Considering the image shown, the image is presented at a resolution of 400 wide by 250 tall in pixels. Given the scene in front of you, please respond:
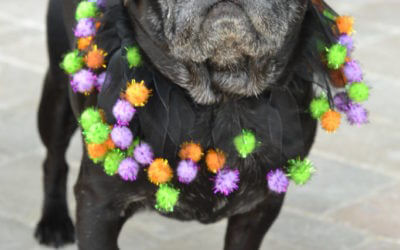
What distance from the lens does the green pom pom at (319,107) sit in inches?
135

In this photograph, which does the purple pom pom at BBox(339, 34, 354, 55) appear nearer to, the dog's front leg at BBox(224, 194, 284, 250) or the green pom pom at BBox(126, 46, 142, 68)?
the dog's front leg at BBox(224, 194, 284, 250)

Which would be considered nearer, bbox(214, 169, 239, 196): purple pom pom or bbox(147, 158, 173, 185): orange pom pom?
bbox(147, 158, 173, 185): orange pom pom

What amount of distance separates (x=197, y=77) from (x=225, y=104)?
0.48ft

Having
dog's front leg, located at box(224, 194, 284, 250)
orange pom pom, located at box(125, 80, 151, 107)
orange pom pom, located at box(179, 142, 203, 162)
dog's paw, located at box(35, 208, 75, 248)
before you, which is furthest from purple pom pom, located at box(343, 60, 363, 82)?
dog's paw, located at box(35, 208, 75, 248)

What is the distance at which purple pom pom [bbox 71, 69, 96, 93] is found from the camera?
11.1ft

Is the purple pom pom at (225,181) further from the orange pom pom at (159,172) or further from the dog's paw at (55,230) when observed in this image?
the dog's paw at (55,230)

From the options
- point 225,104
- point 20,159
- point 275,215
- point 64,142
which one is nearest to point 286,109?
point 225,104

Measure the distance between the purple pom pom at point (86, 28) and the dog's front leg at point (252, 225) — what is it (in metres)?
0.83

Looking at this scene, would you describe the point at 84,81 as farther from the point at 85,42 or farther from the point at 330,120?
the point at 330,120

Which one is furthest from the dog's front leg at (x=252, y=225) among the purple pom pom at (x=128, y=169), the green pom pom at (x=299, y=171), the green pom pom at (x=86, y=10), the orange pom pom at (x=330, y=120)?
the green pom pom at (x=86, y=10)

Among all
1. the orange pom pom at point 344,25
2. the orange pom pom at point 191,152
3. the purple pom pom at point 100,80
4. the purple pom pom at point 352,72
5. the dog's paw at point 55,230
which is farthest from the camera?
the dog's paw at point 55,230

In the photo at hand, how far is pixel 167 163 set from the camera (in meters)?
3.29

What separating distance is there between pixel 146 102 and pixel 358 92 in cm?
73

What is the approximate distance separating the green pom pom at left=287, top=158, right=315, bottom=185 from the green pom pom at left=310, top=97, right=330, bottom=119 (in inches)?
6.7
